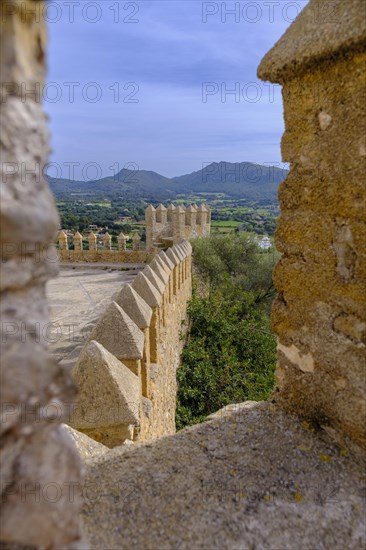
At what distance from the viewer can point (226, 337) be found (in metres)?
10.8

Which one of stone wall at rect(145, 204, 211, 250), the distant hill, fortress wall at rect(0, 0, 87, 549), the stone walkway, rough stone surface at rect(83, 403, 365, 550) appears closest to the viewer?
fortress wall at rect(0, 0, 87, 549)

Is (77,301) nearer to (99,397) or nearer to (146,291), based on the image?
(146,291)

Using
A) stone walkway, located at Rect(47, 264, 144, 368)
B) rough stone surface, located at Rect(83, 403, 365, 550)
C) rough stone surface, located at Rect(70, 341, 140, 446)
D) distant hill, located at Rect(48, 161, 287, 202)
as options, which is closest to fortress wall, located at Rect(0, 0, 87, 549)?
rough stone surface, located at Rect(83, 403, 365, 550)

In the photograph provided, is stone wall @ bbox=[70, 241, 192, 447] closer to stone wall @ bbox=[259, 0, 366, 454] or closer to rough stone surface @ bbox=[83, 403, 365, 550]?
rough stone surface @ bbox=[83, 403, 365, 550]

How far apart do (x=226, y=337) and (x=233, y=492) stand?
900 cm

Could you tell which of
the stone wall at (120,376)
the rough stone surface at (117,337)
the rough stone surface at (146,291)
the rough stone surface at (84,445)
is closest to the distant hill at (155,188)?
the rough stone surface at (146,291)

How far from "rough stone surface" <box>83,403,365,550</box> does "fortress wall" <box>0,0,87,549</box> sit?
0.52 meters

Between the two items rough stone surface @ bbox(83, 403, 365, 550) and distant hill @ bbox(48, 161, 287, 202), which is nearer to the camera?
rough stone surface @ bbox(83, 403, 365, 550)

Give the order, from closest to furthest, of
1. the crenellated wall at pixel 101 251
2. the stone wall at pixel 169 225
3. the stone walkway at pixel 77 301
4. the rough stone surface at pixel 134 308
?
the rough stone surface at pixel 134 308 < the stone walkway at pixel 77 301 < the crenellated wall at pixel 101 251 < the stone wall at pixel 169 225

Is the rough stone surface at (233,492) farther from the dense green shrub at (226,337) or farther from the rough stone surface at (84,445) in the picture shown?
the dense green shrub at (226,337)

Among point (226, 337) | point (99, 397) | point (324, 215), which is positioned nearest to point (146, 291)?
point (99, 397)

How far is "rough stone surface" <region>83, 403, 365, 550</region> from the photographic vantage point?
63.3 inches

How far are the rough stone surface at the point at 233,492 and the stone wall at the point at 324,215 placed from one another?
9.4 inches

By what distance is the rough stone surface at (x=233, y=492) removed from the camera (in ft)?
5.27
